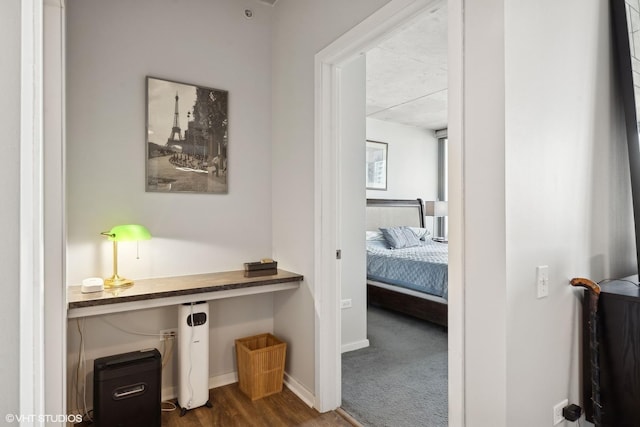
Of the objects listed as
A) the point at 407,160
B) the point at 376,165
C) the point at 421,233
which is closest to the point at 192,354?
the point at 421,233

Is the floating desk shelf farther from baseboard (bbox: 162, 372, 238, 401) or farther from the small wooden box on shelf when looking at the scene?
baseboard (bbox: 162, 372, 238, 401)

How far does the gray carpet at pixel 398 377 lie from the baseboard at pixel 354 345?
1.6 inches

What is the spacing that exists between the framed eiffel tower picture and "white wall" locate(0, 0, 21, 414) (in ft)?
5.23

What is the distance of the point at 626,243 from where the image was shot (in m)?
1.98

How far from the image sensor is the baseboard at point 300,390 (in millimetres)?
2352

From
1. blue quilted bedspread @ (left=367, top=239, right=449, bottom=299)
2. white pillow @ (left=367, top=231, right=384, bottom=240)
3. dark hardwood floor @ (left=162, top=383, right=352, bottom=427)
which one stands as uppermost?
white pillow @ (left=367, top=231, right=384, bottom=240)

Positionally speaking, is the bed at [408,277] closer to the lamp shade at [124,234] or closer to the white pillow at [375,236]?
the white pillow at [375,236]

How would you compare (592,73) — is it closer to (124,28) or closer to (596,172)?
(596,172)

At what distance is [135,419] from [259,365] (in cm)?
76

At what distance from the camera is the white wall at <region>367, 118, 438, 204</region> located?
5980mm

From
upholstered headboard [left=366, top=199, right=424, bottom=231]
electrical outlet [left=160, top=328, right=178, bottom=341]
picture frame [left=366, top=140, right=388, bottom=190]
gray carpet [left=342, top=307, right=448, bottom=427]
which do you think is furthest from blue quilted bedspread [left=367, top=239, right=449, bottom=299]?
electrical outlet [left=160, top=328, right=178, bottom=341]

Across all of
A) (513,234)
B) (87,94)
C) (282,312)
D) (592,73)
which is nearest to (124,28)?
(87,94)

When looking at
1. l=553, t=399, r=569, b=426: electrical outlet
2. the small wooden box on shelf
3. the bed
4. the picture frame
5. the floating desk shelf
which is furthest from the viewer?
the picture frame

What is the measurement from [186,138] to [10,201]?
5.77 feet
